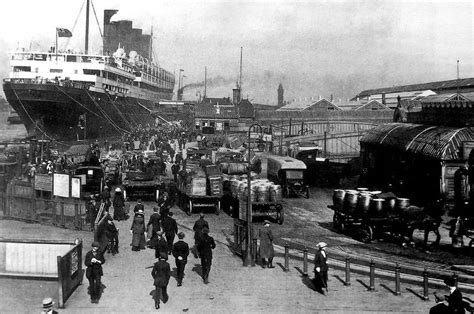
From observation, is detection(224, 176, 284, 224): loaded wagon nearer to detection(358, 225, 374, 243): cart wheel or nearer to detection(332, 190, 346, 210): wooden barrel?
detection(332, 190, 346, 210): wooden barrel

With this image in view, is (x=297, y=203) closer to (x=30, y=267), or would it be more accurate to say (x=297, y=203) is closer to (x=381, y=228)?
(x=381, y=228)

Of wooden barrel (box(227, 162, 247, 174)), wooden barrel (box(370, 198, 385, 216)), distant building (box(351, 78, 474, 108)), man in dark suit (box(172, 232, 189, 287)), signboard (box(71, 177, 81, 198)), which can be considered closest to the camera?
man in dark suit (box(172, 232, 189, 287))

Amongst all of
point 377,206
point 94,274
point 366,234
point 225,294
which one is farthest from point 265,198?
point 94,274

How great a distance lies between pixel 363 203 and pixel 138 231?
24.5 feet

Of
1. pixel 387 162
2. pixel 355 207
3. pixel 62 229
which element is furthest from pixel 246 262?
pixel 387 162

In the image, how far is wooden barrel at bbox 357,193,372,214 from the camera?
16.0 meters

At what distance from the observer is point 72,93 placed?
52.8m

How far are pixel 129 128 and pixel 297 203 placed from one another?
160 feet

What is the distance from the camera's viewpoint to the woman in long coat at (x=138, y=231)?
14.2 metres

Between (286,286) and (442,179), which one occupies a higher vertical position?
(442,179)

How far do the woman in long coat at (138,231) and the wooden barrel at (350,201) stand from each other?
7.09 meters

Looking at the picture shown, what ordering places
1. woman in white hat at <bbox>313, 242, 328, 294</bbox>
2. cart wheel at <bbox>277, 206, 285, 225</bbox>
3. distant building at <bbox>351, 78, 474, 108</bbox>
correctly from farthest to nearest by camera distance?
1. distant building at <bbox>351, 78, 474, 108</bbox>
2. cart wheel at <bbox>277, 206, 285, 225</bbox>
3. woman in white hat at <bbox>313, 242, 328, 294</bbox>

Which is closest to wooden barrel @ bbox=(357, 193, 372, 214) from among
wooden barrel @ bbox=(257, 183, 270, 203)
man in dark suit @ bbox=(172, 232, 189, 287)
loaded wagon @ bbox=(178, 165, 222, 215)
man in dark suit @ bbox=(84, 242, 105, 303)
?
wooden barrel @ bbox=(257, 183, 270, 203)

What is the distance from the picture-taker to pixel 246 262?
13125mm
